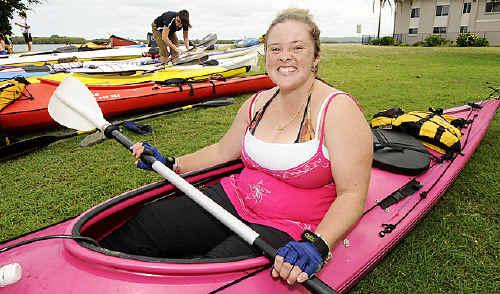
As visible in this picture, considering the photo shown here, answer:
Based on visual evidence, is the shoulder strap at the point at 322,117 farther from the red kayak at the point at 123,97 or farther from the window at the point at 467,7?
the window at the point at 467,7

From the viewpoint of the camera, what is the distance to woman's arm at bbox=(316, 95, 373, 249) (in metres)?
1.62

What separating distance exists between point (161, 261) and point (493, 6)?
35.4 meters

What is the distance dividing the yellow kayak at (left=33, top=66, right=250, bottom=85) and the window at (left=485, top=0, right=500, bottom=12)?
94.9 ft

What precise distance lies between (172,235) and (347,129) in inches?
40.5

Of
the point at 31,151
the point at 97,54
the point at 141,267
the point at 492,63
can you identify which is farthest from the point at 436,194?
the point at 492,63

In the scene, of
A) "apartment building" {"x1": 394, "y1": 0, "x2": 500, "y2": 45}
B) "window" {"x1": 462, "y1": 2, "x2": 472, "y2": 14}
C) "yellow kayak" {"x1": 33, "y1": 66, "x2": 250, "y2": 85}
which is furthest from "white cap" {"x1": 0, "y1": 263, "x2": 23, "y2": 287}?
"window" {"x1": 462, "y1": 2, "x2": 472, "y2": 14}

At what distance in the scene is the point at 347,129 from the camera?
163 cm

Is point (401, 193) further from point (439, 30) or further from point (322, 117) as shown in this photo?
point (439, 30)

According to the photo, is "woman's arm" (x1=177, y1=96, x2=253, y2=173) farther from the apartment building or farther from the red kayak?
the apartment building

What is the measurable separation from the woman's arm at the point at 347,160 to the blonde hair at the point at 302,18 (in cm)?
34

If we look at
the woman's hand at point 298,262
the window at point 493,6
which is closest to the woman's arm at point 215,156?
the woman's hand at point 298,262

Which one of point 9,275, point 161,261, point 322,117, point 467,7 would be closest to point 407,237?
point 322,117

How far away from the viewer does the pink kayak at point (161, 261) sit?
1.47 metres

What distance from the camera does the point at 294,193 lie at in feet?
5.90
